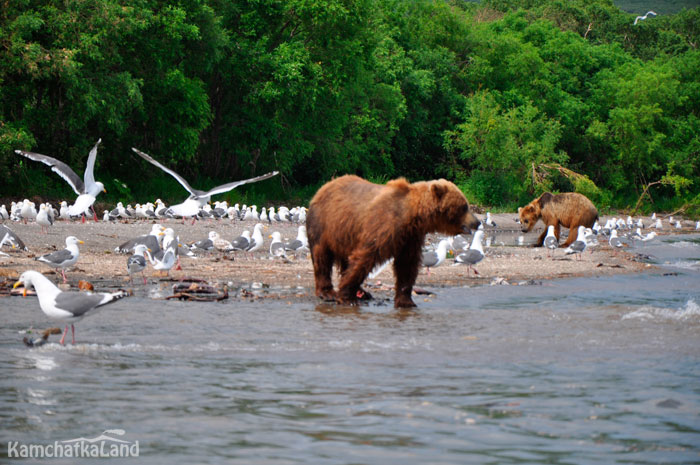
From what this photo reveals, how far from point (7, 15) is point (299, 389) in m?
23.4

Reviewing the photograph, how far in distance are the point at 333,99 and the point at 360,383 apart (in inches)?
1219

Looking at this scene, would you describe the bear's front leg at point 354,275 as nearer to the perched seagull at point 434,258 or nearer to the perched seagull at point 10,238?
the perched seagull at point 434,258

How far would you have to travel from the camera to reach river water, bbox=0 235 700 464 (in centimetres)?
539

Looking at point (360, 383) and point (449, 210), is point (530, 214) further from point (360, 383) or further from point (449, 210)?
point (360, 383)

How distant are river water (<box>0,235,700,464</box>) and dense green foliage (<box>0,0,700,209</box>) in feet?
61.0

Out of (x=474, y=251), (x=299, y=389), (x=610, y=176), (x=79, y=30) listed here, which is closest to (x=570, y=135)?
(x=610, y=176)

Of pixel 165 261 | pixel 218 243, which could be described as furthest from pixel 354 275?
pixel 218 243

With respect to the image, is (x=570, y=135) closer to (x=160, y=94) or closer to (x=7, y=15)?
(x=160, y=94)

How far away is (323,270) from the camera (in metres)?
11.1

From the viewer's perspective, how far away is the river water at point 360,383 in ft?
17.7

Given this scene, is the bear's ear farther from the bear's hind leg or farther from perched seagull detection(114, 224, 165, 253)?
perched seagull detection(114, 224, 165, 253)

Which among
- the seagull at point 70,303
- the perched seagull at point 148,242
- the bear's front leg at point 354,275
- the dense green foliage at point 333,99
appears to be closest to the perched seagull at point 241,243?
the perched seagull at point 148,242

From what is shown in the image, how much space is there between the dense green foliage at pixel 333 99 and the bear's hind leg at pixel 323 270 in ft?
54.8

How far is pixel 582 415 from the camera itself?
6078mm
